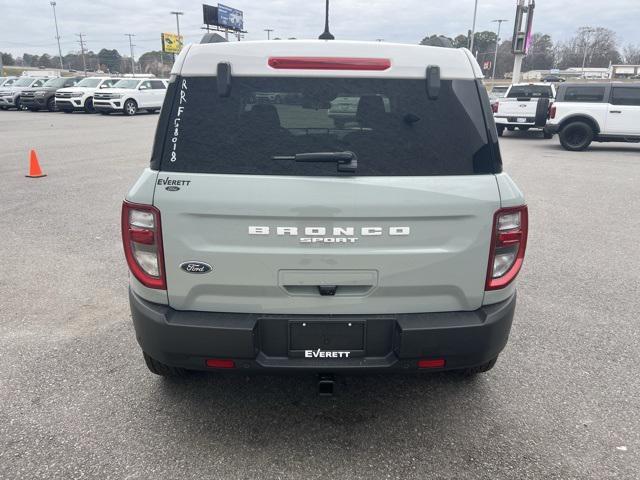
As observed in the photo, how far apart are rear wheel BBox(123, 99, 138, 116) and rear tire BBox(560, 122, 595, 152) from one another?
67.8ft

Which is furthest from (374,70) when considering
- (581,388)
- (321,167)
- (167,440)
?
(581,388)

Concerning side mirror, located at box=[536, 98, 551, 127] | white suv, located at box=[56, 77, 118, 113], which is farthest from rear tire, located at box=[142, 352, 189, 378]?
white suv, located at box=[56, 77, 118, 113]

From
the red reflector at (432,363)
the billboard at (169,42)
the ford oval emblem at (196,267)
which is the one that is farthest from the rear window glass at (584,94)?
the billboard at (169,42)

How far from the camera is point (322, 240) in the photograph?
2293 millimetres

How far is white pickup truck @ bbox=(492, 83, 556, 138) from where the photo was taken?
18000 millimetres

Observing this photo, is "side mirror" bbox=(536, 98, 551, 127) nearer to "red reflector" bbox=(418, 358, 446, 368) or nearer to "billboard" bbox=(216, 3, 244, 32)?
"red reflector" bbox=(418, 358, 446, 368)

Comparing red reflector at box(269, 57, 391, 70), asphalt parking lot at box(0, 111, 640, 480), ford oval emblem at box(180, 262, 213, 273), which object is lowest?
asphalt parking lot at box(0, 111, 640, 480)

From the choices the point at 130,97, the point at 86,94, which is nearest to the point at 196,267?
the point at 130,97

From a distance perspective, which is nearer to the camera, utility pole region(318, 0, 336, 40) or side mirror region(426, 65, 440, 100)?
side mirror region(426, 65, 440, 100)

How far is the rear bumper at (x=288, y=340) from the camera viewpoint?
Answer: 92.7 inches

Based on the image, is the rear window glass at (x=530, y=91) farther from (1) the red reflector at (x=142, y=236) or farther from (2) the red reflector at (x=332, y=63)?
(1) the red reflector at (x=142, y=236)

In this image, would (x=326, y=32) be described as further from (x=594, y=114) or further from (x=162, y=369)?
(x=594, y=114)

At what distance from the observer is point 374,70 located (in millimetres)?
2350

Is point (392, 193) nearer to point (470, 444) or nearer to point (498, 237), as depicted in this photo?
point (498, 237)
